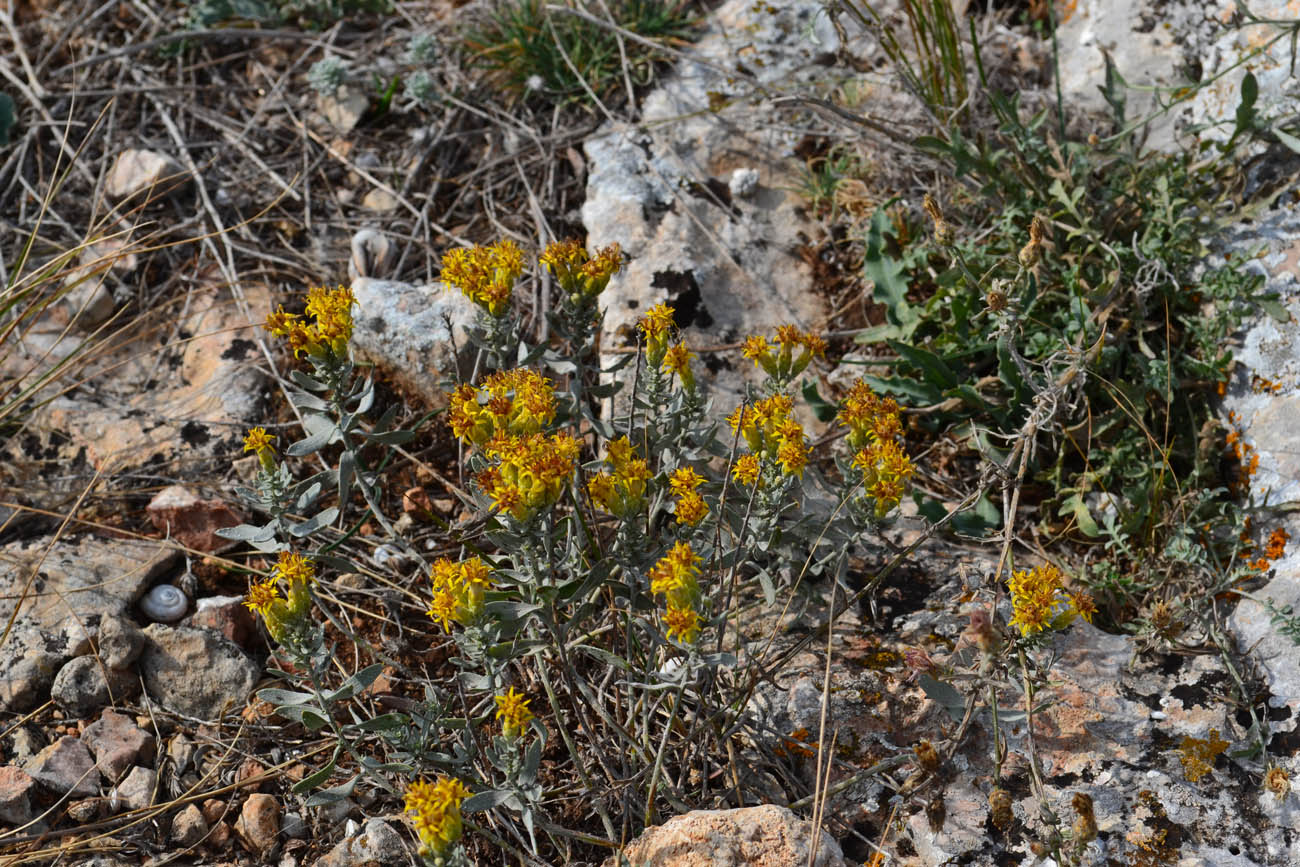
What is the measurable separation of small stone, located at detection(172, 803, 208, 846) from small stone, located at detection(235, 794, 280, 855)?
0.09 m

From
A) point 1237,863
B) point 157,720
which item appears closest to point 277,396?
point 157,720

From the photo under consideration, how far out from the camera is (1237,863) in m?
2.52

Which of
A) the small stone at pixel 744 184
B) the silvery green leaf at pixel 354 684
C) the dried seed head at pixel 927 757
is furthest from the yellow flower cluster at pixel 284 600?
the small stone at pixel 744 184

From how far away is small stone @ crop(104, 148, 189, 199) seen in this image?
4578mm

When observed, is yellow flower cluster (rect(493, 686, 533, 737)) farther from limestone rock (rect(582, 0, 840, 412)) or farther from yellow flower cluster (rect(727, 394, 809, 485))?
limestone rock (rect(582, 0, 840, 412))

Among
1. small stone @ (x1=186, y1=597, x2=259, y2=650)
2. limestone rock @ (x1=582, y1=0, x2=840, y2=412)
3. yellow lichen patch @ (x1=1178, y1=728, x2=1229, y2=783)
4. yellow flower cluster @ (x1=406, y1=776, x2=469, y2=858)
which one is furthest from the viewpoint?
limestone rock @ (x1=582, y1=0, x2=840, y2=412)

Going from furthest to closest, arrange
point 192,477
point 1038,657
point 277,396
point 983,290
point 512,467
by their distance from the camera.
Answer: point 277,396 < point 192,477 < point 983,290 < point 1038,657 < point 512,467

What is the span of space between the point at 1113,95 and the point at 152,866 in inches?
161

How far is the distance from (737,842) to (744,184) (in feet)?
9.16

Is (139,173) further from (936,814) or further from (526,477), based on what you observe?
(936,814)

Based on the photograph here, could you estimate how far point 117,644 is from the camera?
10.4ft

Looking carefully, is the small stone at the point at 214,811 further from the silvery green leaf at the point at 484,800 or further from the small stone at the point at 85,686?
the silvery green leaf at the point at 484,800

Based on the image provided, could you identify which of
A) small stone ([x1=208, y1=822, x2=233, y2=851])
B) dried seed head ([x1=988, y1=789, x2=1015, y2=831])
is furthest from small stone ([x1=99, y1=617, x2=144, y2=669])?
dried seed head ([x1=988, y1=789, x2=1015, y2=831])

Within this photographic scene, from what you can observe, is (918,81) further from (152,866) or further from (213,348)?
(152,866)
